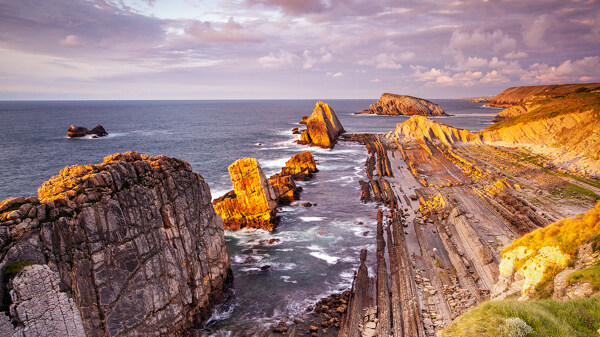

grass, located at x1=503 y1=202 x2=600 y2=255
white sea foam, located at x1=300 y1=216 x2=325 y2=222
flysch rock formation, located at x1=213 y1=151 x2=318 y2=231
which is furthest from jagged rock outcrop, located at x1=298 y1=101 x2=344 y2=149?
grass, located at x1=503 y1=202 x2=600 y2=255

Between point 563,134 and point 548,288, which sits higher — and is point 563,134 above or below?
above

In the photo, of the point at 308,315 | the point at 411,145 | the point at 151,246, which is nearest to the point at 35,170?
the point at 151,246

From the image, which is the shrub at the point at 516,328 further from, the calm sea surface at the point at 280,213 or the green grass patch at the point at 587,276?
the calm sea surface at the point at 280,213

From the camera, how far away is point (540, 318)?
11984 millimetres

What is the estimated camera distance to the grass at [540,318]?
11.5 m

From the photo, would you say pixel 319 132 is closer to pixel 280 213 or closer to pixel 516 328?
pixel 280 213

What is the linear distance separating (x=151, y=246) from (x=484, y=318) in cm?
1711

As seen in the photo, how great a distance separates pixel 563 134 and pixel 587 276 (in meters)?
71.1

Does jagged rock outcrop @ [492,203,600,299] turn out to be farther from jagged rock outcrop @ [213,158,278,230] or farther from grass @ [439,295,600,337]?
jagged rock outcrop @ [213,158,278,230]

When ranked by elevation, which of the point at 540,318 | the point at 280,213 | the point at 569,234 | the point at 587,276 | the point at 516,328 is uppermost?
the point at 569,234

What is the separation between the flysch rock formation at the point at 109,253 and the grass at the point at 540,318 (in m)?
15.0

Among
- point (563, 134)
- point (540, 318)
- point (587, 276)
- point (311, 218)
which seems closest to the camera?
point (540, 318)

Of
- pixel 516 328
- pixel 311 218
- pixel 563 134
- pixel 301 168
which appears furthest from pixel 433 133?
pixel 516 328

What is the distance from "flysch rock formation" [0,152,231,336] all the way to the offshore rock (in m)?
36.9
